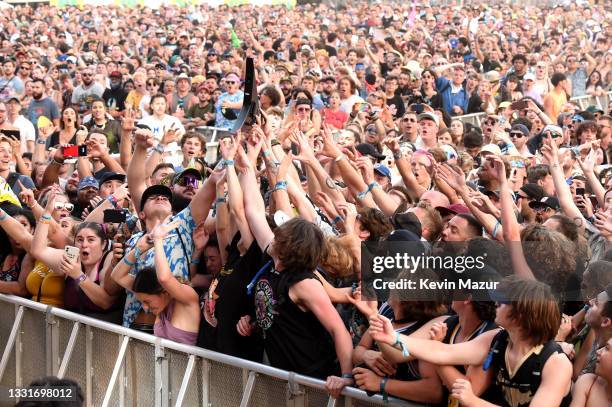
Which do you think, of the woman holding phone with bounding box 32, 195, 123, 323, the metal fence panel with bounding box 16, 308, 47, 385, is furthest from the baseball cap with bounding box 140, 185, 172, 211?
the metal fence panel with bounding box 16, 308, 47, 385

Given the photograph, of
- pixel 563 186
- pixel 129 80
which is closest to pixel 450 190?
pixel 563 186

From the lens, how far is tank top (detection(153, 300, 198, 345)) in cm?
670

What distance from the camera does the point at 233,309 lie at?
641 cm

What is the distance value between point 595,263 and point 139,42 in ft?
78.7

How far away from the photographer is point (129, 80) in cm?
1864

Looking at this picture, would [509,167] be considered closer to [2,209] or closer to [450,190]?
[450,190]

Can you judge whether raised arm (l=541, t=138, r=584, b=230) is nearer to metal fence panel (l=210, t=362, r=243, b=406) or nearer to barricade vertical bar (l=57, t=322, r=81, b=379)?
metal fence panel (l=210, t=362, r=243, b=406)

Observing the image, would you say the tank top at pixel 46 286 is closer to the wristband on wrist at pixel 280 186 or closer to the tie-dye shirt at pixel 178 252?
the tie-dye shirt at pixel 178 252

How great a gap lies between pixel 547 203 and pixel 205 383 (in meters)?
2.65

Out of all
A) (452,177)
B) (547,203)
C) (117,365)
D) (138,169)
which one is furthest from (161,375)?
(547,203)

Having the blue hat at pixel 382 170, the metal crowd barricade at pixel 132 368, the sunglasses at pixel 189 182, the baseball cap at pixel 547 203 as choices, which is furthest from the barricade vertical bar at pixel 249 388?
the blue hat at pixel 382 170

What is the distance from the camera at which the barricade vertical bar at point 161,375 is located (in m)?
6.66

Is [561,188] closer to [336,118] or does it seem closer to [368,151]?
[368,151]

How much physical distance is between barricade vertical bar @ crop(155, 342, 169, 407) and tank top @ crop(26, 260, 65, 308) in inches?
52.8
